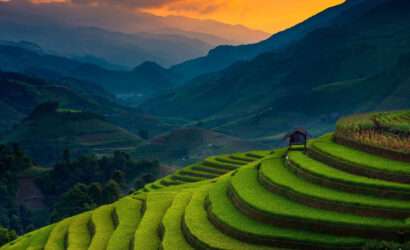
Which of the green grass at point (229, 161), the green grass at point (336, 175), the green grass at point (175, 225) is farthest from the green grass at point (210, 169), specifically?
the green grass at point (336, 175)

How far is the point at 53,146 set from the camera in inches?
7731

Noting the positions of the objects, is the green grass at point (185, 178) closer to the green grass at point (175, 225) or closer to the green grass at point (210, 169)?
the green grass at point (210, 169)

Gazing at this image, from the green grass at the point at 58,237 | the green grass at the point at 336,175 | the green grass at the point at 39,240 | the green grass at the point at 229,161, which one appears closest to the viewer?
the green grass at the point at 336,175

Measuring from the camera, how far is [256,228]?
30406 mm

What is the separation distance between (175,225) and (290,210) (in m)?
8.74

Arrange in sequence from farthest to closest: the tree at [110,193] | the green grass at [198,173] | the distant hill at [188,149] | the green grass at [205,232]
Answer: the distant hill at [188,149] < the tree at [110,193] < the green grass at [198,173] < the green grass at [205,232]

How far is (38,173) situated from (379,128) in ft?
341

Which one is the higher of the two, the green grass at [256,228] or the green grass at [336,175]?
the green grass at [336,175]

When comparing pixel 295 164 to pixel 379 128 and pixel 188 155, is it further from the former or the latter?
pixel 188 155

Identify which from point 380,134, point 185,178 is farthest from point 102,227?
point 185,178

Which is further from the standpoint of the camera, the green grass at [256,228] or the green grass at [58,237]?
the green grass at [58,237]

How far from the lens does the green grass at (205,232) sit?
97.8 feet

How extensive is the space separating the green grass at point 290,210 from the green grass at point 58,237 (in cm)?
1318

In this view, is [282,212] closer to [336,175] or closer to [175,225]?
[336,175]
